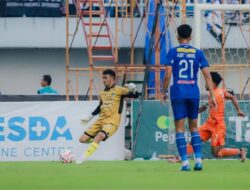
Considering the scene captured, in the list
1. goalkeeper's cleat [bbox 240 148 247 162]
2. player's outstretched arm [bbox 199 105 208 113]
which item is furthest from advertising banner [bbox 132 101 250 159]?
goalkeeper's cleat [bbox 240 148 247 162]

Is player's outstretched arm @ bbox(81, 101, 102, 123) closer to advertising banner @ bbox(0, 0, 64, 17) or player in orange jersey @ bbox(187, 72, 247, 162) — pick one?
player in orange jersey @ bbox(187, 72, 247, 162)

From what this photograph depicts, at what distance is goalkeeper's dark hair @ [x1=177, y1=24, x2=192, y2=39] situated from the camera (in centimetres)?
1641

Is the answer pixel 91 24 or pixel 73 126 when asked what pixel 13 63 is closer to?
pixel 91 24

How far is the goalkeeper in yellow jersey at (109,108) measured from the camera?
21.1 metres

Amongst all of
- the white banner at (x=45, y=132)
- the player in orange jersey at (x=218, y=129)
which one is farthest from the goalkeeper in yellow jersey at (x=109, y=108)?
the player in orange jersey at (x=218, y=129)

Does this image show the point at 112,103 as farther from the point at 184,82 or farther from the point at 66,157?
the point at 184,82

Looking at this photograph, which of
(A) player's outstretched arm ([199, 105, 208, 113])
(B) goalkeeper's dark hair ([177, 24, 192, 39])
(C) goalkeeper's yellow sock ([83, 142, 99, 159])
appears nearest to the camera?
(B) goalkeeper's dark hair ([177, 24, 192, 39])

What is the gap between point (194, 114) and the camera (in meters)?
16.8

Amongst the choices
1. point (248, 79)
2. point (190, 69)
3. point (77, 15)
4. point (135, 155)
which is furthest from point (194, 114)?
point (77, 15)

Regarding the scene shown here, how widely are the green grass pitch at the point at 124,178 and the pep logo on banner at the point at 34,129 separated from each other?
4.33 meters

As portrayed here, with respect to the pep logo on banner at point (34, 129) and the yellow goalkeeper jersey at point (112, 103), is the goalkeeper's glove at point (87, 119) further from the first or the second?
the pep logo on banner at point (34, 129)

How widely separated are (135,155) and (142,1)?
9011 mm

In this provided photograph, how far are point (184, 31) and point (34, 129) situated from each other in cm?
668

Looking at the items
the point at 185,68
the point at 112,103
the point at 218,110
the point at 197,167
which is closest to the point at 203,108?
the point at 218,110
